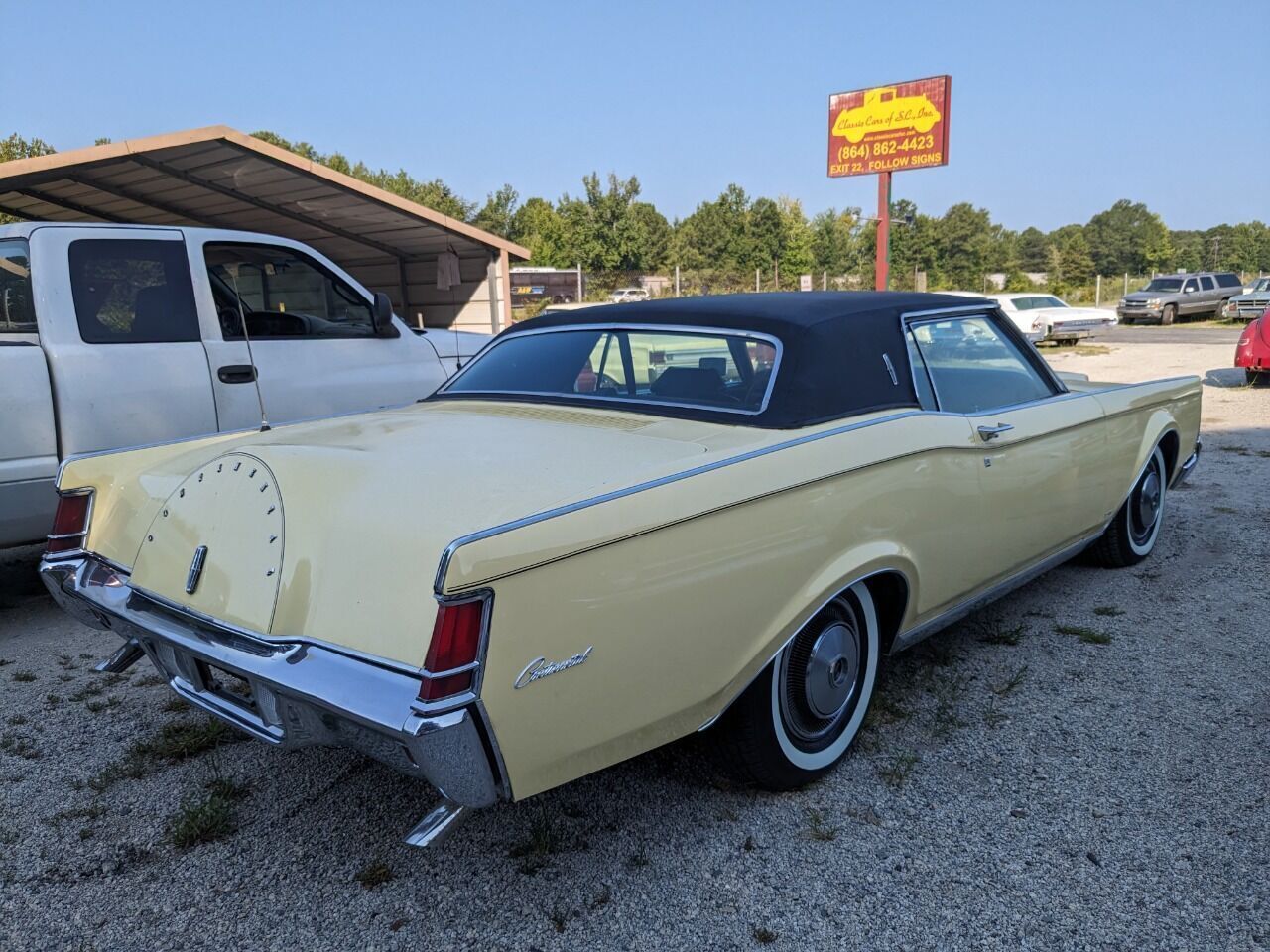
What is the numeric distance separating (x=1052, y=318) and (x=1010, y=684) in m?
21.0

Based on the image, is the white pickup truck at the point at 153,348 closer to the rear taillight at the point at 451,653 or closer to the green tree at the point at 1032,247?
the rear taillight at the point at 451,653

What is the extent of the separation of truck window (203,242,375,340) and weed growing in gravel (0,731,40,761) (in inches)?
86.4

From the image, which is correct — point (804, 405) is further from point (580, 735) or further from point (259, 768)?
point (259, 768)

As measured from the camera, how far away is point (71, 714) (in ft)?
10.9

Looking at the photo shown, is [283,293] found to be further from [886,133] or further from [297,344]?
[886,133]

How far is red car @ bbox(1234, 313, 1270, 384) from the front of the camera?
462 inches

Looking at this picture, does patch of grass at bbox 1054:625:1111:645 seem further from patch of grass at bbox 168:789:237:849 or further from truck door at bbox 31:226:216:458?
truck door at bbox 31:226:216:458

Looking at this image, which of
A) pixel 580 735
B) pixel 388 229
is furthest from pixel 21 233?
pixel 388 229

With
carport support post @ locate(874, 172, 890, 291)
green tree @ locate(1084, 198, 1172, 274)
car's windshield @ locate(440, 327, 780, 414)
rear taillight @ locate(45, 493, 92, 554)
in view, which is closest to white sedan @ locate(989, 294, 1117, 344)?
carport support post @ locate(874, 172, 890, 291)

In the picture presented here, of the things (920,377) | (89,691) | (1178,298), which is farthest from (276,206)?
(1178,298)

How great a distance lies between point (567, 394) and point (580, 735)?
1.50m

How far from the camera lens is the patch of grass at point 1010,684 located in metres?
3.35

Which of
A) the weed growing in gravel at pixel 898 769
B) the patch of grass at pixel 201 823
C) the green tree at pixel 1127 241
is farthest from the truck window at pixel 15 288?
the green tree at pixel 1127 241

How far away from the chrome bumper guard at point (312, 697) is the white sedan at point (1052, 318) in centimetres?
2198
